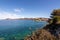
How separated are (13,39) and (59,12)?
35.0ft

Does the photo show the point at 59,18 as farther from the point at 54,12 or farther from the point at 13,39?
the point at 13,39

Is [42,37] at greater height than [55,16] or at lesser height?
lesser

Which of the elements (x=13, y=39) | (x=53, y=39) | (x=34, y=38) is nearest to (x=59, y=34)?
(x=53, y=39)

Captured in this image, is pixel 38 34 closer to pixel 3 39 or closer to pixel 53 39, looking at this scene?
pixel 53 39

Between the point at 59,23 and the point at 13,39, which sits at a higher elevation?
the point at 59,23

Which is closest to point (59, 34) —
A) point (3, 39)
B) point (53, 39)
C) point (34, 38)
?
point (53, 39)

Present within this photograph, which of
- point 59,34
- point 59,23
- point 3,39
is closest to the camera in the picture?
point 59,34

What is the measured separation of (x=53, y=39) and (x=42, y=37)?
153cm

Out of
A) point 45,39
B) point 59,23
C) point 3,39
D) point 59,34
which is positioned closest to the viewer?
point 45,39

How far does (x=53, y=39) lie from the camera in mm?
17344

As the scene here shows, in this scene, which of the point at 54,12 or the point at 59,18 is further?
the point at 54,12

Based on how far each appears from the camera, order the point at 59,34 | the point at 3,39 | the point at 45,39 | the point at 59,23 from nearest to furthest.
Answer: the point at 45,39 → the point at 59,34 → the point at 59,23 → the point at 3,39

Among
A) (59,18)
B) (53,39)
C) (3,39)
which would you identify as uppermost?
(59,18)

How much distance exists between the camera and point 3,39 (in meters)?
26.5
